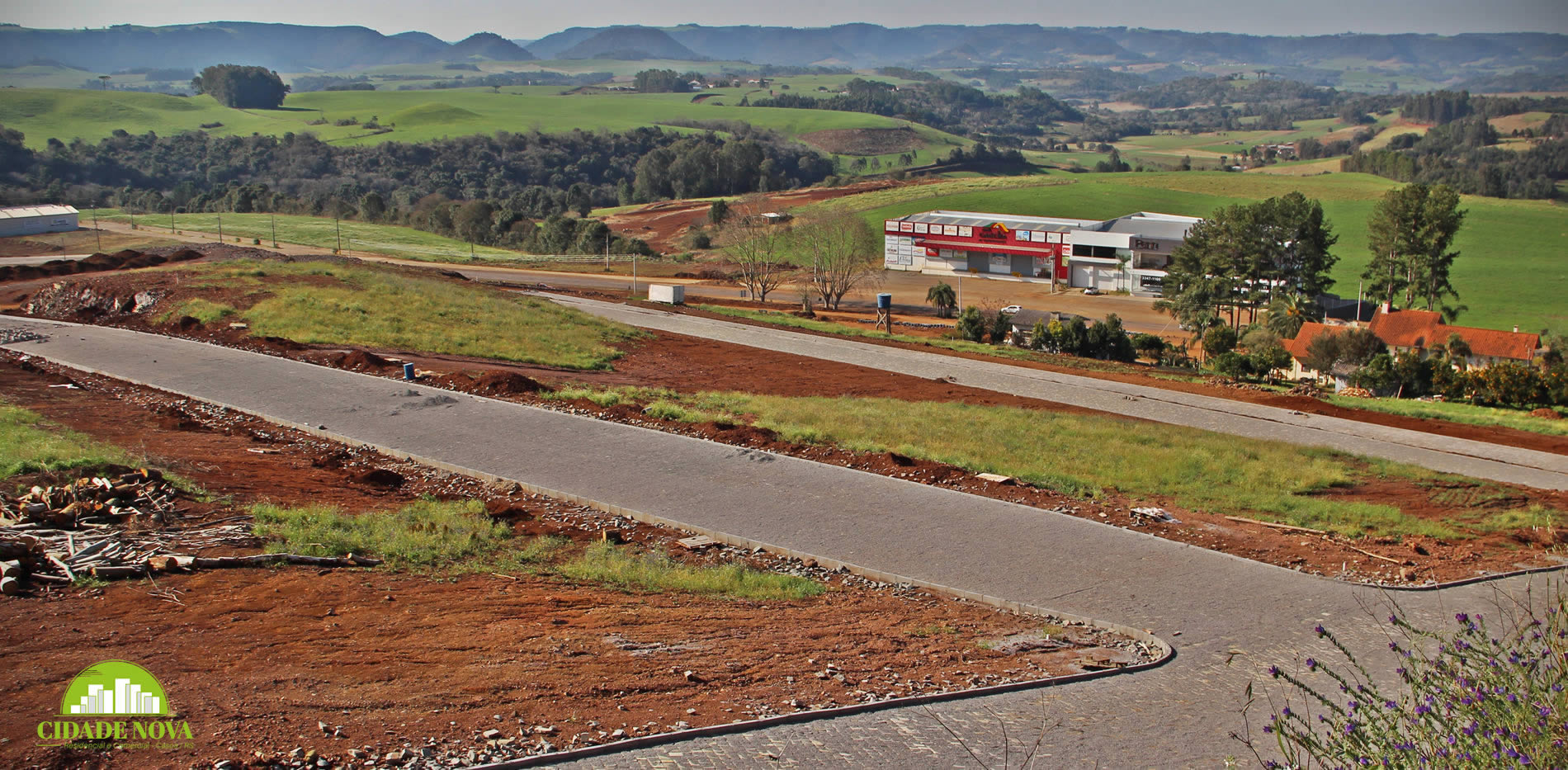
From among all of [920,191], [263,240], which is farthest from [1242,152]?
[263,240]

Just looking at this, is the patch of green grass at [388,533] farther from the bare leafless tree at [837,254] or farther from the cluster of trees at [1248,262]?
the bare leafless tree at [837,254]

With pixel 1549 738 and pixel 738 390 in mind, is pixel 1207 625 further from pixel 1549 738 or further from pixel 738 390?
pixel 738 390

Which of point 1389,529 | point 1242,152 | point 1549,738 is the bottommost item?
point 1389,529

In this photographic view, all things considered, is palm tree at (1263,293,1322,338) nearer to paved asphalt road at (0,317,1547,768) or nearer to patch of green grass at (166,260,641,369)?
patch of green grass at (166,260,641,369)

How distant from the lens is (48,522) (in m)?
10.9

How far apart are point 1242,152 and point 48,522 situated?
191695 millimetres

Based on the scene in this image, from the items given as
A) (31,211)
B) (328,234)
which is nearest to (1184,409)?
(328,234)

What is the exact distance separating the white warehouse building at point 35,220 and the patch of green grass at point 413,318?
1418 inches

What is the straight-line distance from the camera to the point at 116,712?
7355mm

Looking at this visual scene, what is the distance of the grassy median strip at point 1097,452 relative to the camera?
16.1 m

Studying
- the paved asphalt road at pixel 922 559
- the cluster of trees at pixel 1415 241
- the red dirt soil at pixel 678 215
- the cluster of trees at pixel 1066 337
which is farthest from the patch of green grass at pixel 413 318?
the red dirt soil at pixel 678 215

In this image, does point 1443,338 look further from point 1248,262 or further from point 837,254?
point 837,254

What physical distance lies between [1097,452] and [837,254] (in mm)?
36349

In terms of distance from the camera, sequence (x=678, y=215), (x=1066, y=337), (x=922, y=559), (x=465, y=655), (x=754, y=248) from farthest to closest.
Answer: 1. (x=678, y=215)
2. (x=754, y=248)
3. (x=1066, y=337)
4. (x=922, y=559)
5. (x=465, y=655)
